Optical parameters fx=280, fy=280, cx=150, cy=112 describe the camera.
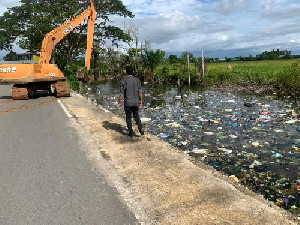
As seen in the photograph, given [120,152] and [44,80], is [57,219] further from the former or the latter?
[44,80]

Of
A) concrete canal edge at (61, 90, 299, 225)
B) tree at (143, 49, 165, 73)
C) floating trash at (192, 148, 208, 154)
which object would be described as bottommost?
floating trash at (192, 148, 208, 154)

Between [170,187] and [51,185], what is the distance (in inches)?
67.0

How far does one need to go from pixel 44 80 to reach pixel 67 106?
3.29m

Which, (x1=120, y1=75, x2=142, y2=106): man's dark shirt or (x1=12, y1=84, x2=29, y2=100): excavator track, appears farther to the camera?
(x1=12, y1=84, x2=29, y2=100): excavator track

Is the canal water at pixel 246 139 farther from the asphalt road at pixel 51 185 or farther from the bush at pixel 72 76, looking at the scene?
the bush at pixel 72 76

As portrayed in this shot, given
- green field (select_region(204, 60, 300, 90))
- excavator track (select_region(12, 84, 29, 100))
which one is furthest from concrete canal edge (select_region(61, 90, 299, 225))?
green field (select_region(204, 60, 300, 90))

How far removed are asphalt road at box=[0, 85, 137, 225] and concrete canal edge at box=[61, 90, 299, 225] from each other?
0.70 feet

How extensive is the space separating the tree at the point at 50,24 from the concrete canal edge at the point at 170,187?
24038 millimetres

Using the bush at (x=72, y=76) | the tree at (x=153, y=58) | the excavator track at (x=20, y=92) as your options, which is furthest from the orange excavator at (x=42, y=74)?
the tree at (x=153, y=58)

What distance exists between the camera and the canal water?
4711 millimetres

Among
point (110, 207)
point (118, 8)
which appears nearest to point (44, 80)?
point (110, 207)

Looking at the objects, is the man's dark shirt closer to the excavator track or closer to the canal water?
the canal water

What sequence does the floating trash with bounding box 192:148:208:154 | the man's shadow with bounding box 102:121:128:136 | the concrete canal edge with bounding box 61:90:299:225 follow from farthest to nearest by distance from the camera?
1. the man's shadow with bounding box 102:121:128:136
2. the floating trash with bounding box 192:148:208:154
3. the concrete canal edge with bounding box 61:90:299:225

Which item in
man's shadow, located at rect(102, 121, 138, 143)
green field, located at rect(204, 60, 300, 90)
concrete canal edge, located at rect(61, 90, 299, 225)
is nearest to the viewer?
concrete canal edge, located at rect(61, 90, 299, 225)
